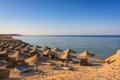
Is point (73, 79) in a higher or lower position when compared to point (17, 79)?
higher

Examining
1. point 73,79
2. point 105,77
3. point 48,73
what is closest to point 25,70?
point 48,73

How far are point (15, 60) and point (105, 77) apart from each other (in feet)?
36.7

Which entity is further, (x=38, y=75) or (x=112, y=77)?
(x=38, y=75)

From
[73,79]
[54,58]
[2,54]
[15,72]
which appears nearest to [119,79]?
[73,79]

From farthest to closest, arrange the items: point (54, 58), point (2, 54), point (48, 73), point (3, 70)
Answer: point (54, 58) < point (2, 54) < point (48, 73) < point (3, 70)

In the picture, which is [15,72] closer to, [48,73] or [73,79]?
[48,73]

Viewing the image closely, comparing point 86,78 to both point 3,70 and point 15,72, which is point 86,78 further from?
point 15,72

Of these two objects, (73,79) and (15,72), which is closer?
(73,79)

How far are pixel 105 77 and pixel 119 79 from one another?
94cm

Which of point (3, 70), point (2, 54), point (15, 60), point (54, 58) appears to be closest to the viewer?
point (3, 70)

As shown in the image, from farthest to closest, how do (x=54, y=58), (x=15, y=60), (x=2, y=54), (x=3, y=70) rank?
(x=54, y=58) < (x=2, y=54) < (x=15, y=60) < (x=3, y=70)

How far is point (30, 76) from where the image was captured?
16266 millimetres

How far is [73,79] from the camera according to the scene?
1185 cm

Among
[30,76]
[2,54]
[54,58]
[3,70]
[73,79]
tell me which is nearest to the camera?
[73,79]
